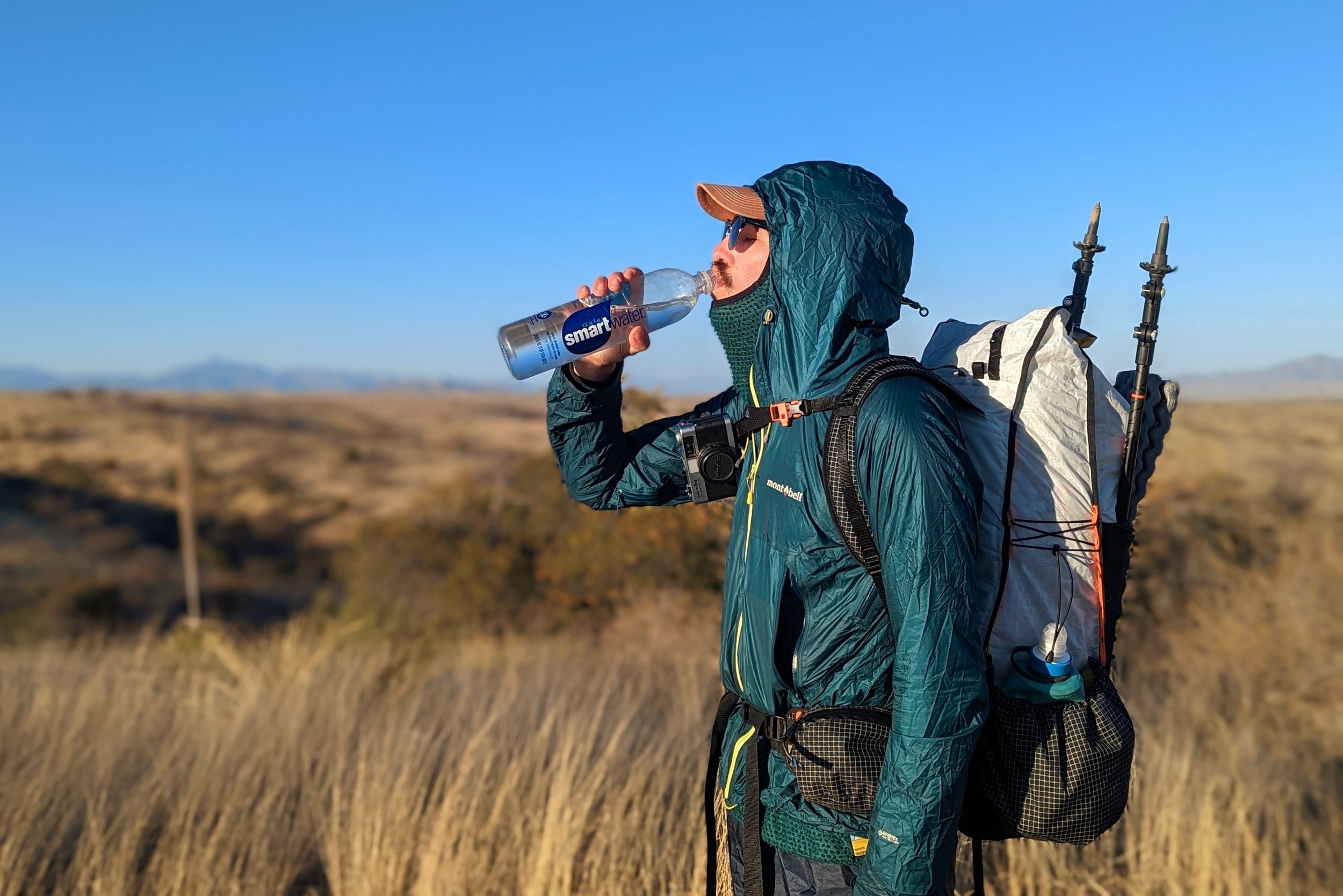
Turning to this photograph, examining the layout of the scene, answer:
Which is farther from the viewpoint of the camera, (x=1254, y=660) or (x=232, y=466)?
(x=232, y=466)

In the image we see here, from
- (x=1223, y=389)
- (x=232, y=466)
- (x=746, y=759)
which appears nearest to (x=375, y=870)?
(x=746, y=759)

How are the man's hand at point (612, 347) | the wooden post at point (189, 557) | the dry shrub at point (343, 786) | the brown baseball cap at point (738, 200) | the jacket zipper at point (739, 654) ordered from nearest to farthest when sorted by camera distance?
the jacket zipper at point (739, 654), the brown baseball cap at point (738, 200), the man's hand at point (612, 347), the dry shrub at point (343, 786), the wooden post at point (189, 557)

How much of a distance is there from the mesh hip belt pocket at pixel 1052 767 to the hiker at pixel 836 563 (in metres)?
0.16

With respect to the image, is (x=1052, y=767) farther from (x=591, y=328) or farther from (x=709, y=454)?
(x=591, y=328)

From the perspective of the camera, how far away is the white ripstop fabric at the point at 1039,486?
1.54 metres

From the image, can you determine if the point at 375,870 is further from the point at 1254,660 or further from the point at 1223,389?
the point at 1223,389

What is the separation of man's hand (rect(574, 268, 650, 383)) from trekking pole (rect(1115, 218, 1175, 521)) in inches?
39.7

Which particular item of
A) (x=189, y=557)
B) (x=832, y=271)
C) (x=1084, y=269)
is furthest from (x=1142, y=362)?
(x=189, y=557)

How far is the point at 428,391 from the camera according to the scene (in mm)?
64188

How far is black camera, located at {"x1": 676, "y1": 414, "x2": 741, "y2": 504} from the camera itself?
1.93 meters

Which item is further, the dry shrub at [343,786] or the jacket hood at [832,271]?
the dry shrub at [343,786]

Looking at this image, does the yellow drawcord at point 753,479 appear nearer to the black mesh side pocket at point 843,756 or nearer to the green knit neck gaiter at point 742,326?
the green knit neck gaiter at point 742,326

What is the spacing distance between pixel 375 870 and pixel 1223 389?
39.1ft

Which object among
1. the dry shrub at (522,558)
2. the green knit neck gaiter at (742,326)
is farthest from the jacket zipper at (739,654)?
the dry shrub at (522,558)
